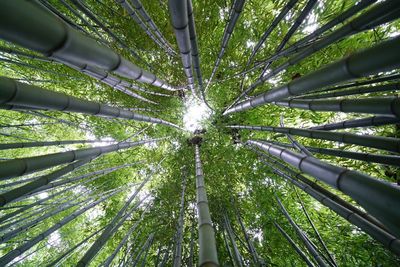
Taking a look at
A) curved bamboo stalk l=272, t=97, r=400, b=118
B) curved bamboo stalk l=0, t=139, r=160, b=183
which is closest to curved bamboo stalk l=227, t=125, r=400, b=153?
curved bamboo stalk l=272, t=97, r=400, b=118

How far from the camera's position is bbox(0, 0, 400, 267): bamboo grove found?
121 centimetres

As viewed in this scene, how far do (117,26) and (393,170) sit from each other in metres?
3.90

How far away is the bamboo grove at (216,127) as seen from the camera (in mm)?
1215

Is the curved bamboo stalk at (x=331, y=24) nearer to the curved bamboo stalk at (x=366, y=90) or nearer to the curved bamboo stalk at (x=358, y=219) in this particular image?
the curved bamboo stalk at (x=366, y=90)

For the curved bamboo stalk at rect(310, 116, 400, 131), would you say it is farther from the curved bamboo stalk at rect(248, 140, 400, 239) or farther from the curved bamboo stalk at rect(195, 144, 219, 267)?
the curved bamboo stalk at rect(195, 144, 219, 267)

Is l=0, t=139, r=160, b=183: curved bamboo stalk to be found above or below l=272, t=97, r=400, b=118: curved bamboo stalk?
below

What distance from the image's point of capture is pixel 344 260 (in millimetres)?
2955

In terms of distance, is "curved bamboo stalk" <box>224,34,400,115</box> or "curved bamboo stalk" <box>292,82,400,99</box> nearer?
"curved bamboo stalk" <box>224,34,400,115</box>

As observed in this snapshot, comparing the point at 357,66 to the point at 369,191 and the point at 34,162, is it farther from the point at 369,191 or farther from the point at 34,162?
the point at 34,162

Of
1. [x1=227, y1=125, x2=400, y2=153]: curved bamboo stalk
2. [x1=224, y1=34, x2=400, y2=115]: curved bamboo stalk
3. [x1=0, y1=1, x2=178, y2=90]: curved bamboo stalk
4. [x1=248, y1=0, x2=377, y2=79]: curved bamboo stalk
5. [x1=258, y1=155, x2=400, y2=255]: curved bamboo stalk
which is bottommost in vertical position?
[x1=258, y1=155, x2=400, y2=255]: curved bamboo stalk

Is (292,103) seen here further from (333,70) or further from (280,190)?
(280,190)

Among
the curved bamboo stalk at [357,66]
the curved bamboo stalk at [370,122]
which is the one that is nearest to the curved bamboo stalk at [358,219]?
the curved bamboo stalk at [370,122]

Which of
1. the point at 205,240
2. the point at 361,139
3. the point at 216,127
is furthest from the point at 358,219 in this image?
the point at 216,127

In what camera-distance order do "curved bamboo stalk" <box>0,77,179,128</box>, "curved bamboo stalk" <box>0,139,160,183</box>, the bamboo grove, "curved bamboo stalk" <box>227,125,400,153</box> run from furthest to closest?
1. "curved bamboo stalk" <box>227,125,400,153</box>
2. "curved bamboo stalk" <box>0,139,160,183</box>
3. the bamboo grove
4. "curved bamboo stalk" <box>0,77,179,128</box>
